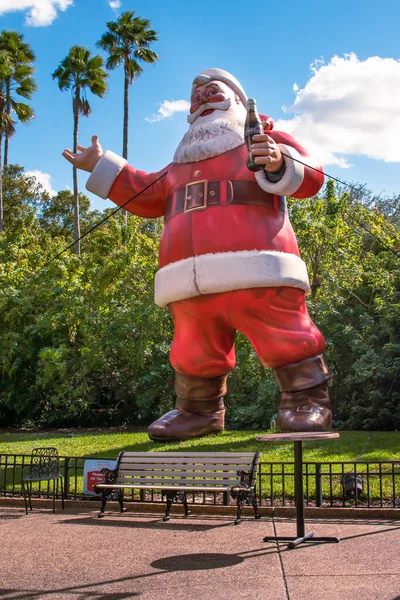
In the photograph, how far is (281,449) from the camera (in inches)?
385

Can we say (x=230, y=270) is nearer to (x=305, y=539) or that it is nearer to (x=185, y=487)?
(x=305, y=539)

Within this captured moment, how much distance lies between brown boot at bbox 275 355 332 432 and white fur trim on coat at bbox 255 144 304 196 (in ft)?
4.03

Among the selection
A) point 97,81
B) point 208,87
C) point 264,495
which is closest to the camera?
point 208,87

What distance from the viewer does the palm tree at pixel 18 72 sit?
21750mm

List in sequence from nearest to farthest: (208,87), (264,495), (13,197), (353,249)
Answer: (208,87) < (264,495) < (353,249) < (13,197)

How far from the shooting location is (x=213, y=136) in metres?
4.92

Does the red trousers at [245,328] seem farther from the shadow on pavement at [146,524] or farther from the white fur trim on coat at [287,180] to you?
the shadow on pavement at [146,524]

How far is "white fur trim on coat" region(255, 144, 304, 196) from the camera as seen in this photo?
14.9 feet

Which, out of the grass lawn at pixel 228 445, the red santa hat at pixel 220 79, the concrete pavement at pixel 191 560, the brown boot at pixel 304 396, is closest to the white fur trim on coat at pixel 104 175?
the red santa hat at pixel 220 79

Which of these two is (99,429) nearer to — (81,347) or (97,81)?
(81,347)

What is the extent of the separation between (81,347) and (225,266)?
12.2 meters

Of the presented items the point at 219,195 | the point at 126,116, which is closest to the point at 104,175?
the point at 219,195

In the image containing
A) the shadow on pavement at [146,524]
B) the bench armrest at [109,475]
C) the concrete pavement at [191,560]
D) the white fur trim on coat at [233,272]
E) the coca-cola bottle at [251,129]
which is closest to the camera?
the concrete pavement at [191,560]

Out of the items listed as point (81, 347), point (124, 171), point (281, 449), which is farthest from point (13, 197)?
point (124, 171)
